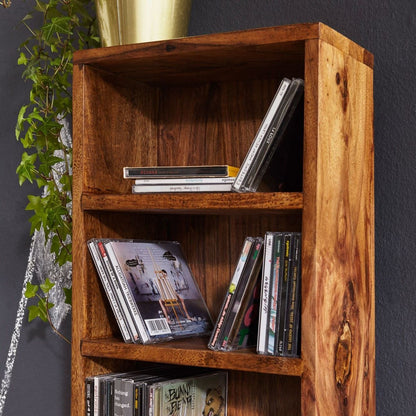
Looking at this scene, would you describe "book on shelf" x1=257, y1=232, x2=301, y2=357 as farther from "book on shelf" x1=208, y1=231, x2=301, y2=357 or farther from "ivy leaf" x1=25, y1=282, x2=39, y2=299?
"ivy leaf" x1=25, y1=282, x2=39, y2=299

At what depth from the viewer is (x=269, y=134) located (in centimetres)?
129

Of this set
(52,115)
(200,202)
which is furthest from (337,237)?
(52,115)

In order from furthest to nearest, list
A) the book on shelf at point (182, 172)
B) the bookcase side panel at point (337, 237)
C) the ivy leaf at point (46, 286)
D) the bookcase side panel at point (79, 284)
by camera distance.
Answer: the ivy leaf at point (46, 286)
the bookcase side panel at point (79, 284)
the book on shelf at point (182, 172)
the bookcase side panel at point (337, 237)

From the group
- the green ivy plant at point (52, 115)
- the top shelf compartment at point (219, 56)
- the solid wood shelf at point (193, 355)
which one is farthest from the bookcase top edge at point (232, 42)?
the solid wood shelf at point (193, 355)

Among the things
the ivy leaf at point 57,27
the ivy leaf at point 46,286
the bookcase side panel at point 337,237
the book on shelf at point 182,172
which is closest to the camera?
the bookcase side panel at point 337,237

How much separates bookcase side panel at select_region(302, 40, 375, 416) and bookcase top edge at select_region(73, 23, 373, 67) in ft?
0.07

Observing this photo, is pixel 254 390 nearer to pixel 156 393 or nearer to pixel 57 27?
pixel 156 393

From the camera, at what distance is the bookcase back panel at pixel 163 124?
1.49 m

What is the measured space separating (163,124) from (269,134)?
44 cm

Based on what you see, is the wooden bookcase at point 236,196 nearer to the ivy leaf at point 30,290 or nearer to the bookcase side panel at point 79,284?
the bookcase side panel at point 79,284

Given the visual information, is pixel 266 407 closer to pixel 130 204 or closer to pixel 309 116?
pixel 130 204

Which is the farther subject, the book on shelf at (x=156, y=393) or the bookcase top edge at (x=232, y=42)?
the book on shelf at (x=156, y=393)

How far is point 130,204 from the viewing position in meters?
1.39

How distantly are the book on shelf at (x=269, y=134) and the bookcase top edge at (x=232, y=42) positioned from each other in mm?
78
